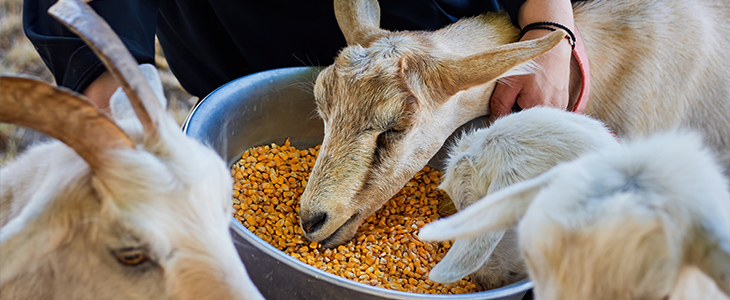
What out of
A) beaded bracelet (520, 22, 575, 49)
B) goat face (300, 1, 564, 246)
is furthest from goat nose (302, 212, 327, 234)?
beaded bracelet (520, 22, 575, 49)

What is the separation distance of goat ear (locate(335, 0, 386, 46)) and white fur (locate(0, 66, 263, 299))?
729 mm

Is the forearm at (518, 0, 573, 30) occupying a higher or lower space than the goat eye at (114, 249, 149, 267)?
higher

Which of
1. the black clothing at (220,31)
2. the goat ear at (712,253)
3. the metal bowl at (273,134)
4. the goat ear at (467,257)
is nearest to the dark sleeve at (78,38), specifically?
the black clothing at (220,31)

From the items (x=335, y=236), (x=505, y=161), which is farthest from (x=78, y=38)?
(x=505, y=161)

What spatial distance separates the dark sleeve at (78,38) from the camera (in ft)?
4.32

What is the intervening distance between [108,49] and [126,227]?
0.27 m

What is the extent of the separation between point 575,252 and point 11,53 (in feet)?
11.4

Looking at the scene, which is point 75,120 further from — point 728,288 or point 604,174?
point 728,288

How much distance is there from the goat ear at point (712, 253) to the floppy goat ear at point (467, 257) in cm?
44

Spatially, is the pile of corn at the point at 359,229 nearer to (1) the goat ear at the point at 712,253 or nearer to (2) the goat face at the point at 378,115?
(2) the goat face at the point at 378,115

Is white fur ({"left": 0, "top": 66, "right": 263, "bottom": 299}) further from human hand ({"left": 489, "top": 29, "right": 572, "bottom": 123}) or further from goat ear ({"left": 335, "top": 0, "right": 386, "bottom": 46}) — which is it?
human hand ({"left": 489, "top": 29, "right": 572, "bottom": 123})

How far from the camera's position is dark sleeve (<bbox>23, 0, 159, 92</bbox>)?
1316 millimetres

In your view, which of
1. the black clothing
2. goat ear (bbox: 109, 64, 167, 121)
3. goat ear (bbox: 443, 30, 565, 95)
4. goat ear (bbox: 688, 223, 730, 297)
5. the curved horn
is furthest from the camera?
the black clothing

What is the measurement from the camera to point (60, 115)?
66cm
